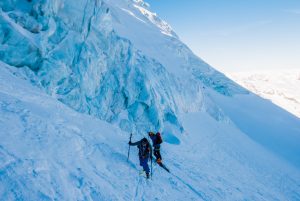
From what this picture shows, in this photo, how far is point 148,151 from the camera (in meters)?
9.67

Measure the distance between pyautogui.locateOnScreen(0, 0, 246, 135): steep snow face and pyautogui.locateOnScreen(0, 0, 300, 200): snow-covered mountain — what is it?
0.09m

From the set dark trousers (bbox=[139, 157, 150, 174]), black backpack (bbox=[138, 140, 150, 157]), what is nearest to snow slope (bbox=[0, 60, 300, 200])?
dark trousers (bbox=[139, 157, 150, 174])

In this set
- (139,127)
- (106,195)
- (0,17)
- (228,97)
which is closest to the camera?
(106,195)

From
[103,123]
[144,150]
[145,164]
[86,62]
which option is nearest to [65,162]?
[145,164]

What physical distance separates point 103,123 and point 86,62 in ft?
30.9

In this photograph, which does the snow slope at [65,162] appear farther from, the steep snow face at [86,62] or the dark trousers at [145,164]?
the steep snow face at [86,62]

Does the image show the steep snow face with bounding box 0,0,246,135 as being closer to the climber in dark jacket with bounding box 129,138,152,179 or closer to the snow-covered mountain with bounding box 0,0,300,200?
the snow-covered mountain with bounding box 0,0,300,200

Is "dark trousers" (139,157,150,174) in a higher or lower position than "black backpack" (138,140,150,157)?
lower

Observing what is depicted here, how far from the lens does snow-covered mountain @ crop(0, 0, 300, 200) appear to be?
6.96 m

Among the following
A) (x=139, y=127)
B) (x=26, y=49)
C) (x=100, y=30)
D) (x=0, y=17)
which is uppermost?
(x=100, y=30)

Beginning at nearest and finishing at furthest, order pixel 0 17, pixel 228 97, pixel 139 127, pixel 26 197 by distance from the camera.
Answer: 1. pixel 26 197
2. pixel 0 17
3. pixel 139 127
4. pixel 228 97

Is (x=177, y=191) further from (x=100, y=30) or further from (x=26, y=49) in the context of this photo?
(x=100, y=30)

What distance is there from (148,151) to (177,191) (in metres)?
1.77

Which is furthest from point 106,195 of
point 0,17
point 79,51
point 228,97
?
point 228,97
